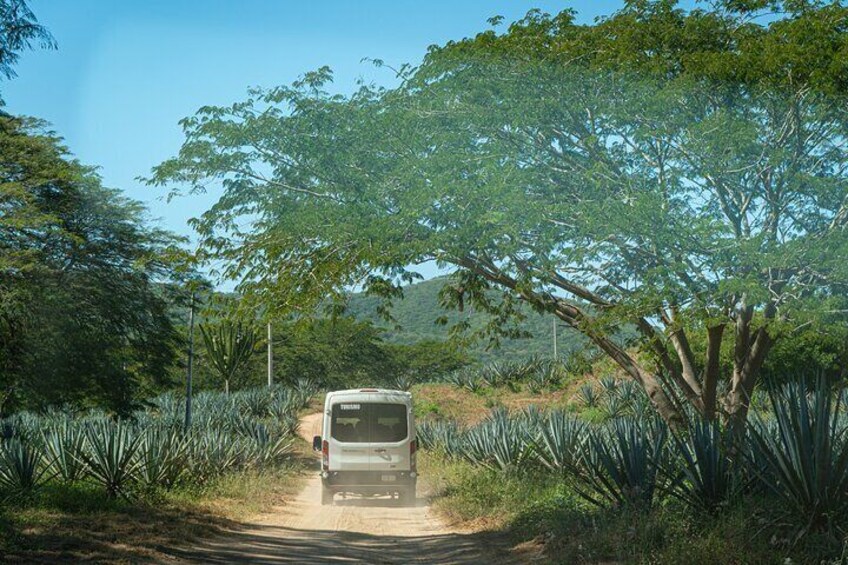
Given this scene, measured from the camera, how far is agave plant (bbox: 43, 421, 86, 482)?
14250 millimetres

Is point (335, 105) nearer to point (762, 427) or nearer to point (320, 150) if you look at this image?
point (320, 150)

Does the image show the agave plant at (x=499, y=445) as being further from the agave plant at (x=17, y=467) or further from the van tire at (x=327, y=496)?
the agave plant at (x=17, y=467)

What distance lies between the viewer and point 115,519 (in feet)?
39.9

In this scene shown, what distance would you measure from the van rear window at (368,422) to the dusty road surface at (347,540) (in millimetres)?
1356

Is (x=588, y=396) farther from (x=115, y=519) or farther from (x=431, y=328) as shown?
(x=431, y=328)

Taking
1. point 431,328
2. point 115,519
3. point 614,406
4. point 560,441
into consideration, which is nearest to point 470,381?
point 614,406

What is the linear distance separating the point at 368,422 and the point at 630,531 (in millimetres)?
9153

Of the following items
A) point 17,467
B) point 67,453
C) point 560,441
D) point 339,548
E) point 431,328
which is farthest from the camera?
point 431,328

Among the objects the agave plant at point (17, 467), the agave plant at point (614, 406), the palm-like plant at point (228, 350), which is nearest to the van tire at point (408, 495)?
the agave plant at point (17, 467)

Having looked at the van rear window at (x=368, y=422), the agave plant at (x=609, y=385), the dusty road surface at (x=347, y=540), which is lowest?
the dusty road surface at (x=347, y=540)

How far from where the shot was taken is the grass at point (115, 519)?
9.77m

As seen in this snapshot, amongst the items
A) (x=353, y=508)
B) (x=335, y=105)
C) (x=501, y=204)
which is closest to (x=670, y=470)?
(x=501, y=204)

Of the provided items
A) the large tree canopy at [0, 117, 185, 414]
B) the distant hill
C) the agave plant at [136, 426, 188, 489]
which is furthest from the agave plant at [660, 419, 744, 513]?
the distant hill

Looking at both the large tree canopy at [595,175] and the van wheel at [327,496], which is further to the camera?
the van wheel at [327,496]
